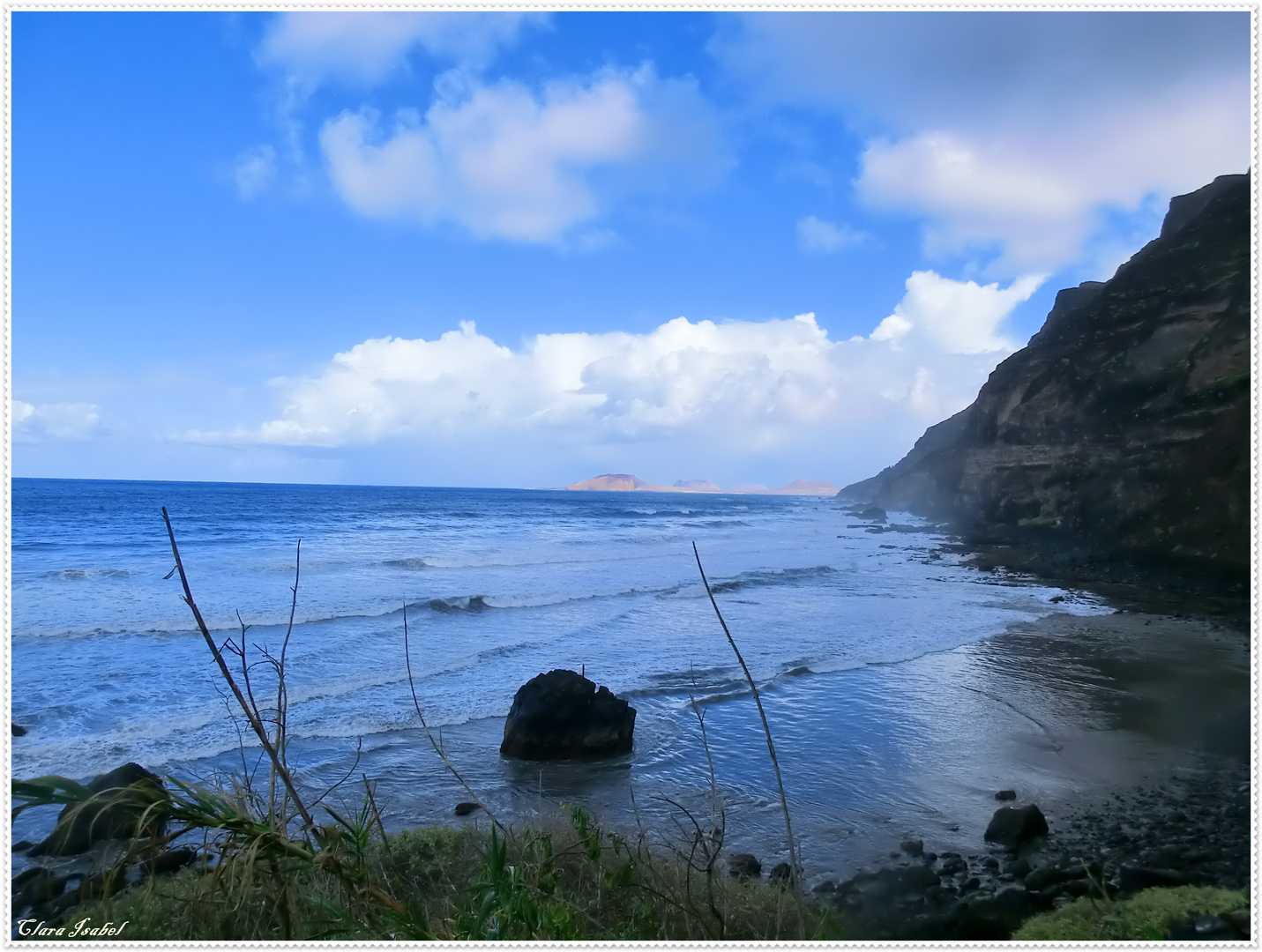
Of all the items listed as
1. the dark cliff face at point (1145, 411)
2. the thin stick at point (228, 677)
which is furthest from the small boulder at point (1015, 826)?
the dark cliff face at point (1145, 411)

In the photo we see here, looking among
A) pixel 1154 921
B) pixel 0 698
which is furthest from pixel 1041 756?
pixel 0 698

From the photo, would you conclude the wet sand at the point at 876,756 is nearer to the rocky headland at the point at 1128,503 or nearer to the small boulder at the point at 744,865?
the small boulder at the point at 744,865

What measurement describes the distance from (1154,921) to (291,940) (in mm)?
3811

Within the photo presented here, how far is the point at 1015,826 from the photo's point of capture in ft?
18.5

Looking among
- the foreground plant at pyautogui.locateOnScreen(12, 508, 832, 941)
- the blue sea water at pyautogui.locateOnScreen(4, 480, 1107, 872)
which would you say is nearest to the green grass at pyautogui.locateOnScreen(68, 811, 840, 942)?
the foreground plant at pyautogui.locateOnScreen(12, 508, 832, 941)

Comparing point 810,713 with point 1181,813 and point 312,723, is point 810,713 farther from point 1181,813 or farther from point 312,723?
point 312,723

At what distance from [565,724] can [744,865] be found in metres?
3.23

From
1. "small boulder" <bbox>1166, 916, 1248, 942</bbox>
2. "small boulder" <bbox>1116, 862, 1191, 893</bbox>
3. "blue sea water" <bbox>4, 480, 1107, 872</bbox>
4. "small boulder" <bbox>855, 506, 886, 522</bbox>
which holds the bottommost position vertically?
"blue sea water" <bbox>4, 480, 1107, 872</bbox>

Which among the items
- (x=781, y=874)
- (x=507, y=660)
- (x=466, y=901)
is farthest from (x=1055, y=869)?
(x=507, y=660)

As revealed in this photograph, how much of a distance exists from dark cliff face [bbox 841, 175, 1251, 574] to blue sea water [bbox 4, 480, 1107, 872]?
4745 millimetres

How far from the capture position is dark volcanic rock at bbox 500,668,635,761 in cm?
783

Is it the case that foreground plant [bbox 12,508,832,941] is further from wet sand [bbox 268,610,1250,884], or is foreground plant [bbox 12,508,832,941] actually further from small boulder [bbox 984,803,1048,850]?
small boulder [bbox 984,803,1048,850]

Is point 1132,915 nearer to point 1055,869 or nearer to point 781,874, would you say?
A: point 1055,869
